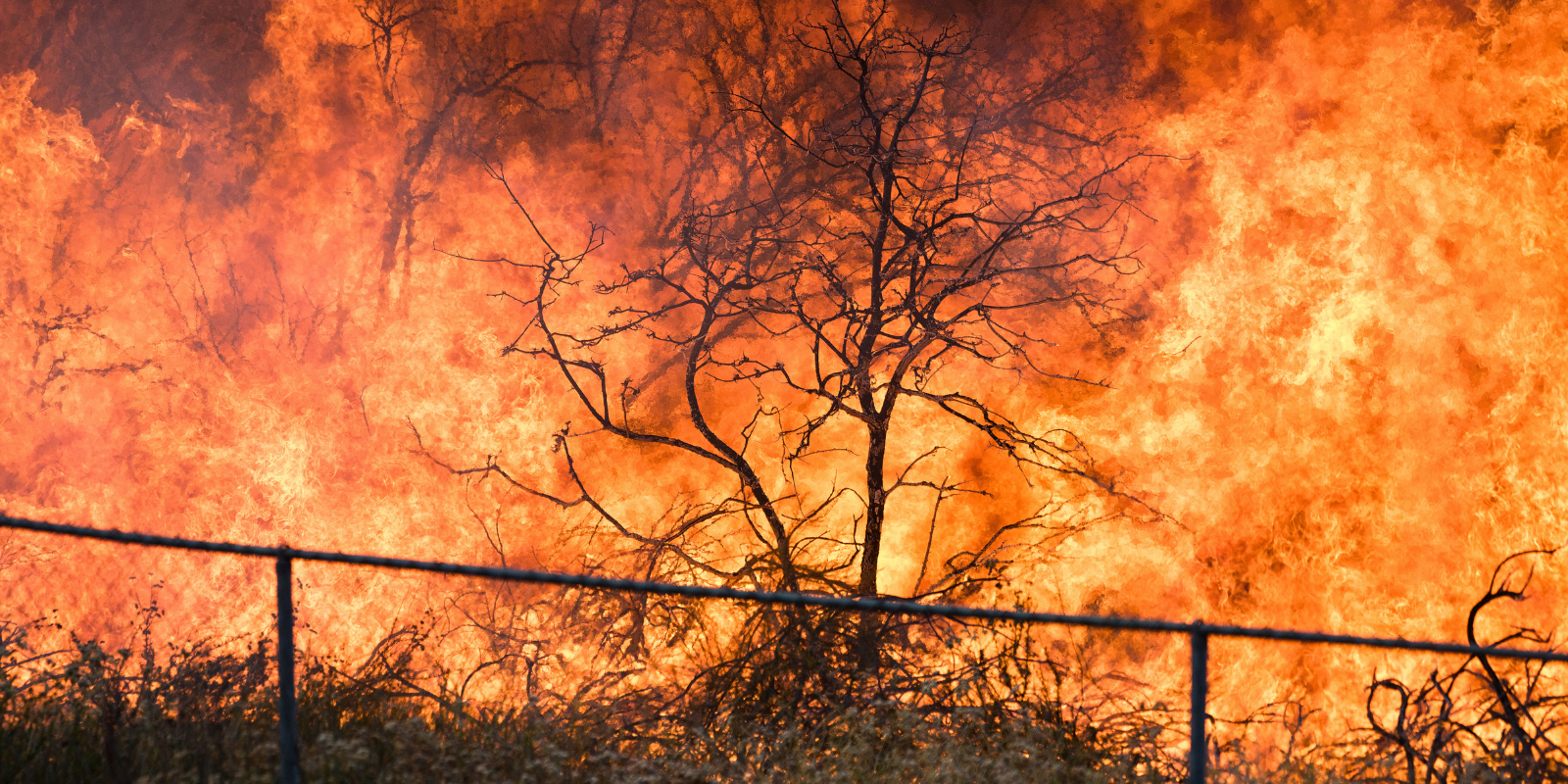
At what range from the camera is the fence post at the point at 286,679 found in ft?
8.05

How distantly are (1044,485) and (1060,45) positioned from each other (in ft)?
8.69

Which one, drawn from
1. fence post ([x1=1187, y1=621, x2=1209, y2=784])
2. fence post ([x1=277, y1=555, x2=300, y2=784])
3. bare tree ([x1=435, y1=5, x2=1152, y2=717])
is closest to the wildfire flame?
bare tree ([x1=435, y1=5, x2=1152, y2=717])

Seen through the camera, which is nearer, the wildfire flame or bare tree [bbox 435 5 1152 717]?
the wildfire flame

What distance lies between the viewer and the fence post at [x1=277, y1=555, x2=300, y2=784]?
2.46 m

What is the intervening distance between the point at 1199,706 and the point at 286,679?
6.47ft

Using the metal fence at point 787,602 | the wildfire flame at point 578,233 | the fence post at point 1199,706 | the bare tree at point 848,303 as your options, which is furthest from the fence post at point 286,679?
the wildfire flame at point 578,233

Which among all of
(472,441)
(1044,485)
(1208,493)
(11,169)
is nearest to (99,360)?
(11,169)

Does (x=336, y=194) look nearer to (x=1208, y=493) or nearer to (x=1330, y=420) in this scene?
(x=1208, y=493)

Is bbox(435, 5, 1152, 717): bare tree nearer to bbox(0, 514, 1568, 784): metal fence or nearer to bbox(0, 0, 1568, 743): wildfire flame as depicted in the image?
bbox(0, 0, 1568, 743): wildfire flame

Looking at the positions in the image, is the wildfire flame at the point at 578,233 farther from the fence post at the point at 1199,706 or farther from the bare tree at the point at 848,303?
the fence post at the point at 1199,706

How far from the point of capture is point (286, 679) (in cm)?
251

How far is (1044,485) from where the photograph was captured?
22.7 feet

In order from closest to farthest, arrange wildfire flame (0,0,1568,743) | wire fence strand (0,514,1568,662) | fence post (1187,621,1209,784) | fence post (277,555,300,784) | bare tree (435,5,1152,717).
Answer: wire fence strand (0,514,1568,662) < fence post (1187,621,1209,784) < fence post (277,555,300,784) < wildfire flame (0,0,1568,743) < bare tree (435,5,1152,717)

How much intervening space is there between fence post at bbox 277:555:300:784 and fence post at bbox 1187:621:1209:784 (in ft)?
6.21
